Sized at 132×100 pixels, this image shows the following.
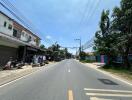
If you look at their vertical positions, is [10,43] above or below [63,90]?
above

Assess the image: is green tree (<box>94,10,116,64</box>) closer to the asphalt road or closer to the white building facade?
the white building facade

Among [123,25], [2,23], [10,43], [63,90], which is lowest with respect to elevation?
[63,90]

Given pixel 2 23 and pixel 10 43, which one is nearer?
pixel 10 43

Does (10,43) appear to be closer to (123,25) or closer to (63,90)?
(123,25)

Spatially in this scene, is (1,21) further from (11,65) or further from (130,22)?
(130,22)

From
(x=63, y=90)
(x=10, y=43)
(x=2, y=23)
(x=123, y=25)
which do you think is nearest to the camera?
(x=63, y=90)

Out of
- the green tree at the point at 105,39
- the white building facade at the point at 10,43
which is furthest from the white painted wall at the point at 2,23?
the green tree at the point at 105,39

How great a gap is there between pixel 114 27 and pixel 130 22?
633 centimetres

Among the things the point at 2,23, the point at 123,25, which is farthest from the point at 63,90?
the point at 2,23

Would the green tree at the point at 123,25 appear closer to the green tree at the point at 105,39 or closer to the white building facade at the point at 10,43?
the green tree at the point at 105,39

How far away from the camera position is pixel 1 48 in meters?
26.5

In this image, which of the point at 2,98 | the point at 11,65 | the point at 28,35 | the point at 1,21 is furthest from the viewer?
the point at 28,35

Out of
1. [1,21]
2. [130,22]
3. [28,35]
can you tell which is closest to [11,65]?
[1,21]

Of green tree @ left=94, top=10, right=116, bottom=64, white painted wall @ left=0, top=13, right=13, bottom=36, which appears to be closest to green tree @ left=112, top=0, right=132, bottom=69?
green tree @ left=94, top=10, right=116, bottom=64
